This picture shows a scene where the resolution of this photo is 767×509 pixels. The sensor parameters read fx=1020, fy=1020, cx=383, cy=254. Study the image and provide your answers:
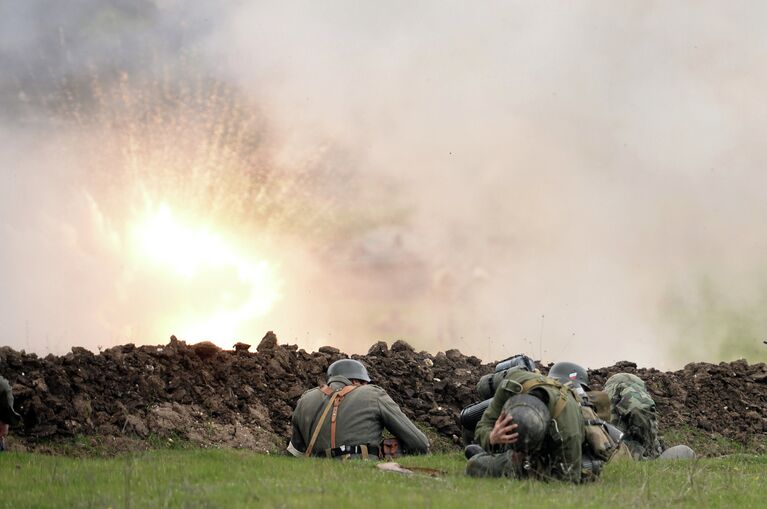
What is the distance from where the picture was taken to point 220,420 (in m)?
20.6

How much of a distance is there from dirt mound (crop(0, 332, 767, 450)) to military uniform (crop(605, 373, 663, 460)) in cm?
508

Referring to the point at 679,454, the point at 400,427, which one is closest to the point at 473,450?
the point at 400,427

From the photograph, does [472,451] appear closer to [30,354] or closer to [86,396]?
[86,396]

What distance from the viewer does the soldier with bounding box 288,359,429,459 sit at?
16062 mm

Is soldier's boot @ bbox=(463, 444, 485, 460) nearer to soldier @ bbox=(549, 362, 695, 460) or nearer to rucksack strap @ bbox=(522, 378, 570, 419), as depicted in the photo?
rucksack strap @ bbox=(522, 378, 570, 419)

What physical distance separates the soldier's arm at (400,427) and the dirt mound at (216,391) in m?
4.37

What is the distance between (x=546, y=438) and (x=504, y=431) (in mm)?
806

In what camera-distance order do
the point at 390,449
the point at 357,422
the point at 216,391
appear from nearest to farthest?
the point at 357,422 → the point at 390,449 → the point at 216,391

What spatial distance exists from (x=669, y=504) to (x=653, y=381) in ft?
56.3

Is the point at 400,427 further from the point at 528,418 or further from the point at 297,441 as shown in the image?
the point at 528,418

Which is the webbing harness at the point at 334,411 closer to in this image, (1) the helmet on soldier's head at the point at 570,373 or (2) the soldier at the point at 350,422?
(2) the soldier at the point at 350,422

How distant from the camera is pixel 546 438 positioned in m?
12.4

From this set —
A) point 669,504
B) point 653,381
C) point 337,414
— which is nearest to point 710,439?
point 653,381

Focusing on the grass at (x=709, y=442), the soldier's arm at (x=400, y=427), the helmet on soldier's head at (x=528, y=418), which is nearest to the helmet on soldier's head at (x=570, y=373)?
the soldier's arm at (x=400, y=427)
